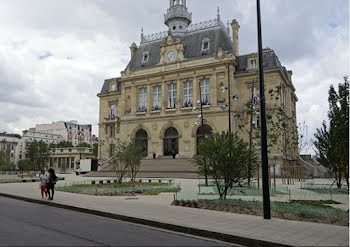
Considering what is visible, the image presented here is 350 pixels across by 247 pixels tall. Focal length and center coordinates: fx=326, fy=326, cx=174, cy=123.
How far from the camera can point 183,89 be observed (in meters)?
47.6

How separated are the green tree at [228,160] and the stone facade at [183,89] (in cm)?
2802

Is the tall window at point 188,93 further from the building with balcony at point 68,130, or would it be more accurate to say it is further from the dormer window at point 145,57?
Answer: the building with balcony at point 68,130

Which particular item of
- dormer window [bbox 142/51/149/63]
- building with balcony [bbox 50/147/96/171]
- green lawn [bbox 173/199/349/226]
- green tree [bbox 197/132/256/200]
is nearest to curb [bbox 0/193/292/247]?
green lawn [bbox 173/199/349/226]

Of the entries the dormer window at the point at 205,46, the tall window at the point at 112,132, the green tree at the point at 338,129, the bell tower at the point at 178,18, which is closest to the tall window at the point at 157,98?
the dormer window at the point at 205,46

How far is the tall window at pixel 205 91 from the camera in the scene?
45.7 metres

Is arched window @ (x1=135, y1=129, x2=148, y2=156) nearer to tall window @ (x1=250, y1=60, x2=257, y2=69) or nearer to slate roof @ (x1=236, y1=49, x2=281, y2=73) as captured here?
slate roof @ (x1=236, y1=49, x2=281, y2=73)

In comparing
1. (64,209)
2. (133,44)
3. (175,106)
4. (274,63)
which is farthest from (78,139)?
(64,209)

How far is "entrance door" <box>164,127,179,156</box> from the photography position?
155 ft

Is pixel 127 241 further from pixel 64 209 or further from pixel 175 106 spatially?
pixel 175 106

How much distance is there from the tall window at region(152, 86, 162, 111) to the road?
39.1 meters

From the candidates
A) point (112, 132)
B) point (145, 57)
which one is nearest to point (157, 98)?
point (145, 57)

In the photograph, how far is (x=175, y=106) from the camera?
47.7 m

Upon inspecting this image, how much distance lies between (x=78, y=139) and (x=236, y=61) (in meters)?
114

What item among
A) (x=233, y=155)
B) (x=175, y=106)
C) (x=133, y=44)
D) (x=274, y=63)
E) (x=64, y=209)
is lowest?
(x=64, y=209)
